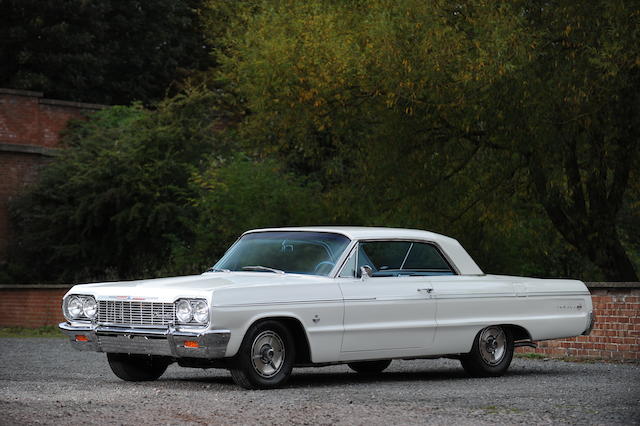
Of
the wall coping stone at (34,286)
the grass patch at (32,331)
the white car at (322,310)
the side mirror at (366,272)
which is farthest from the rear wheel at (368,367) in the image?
the wall coping stone at (34,286)

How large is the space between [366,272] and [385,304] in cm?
38

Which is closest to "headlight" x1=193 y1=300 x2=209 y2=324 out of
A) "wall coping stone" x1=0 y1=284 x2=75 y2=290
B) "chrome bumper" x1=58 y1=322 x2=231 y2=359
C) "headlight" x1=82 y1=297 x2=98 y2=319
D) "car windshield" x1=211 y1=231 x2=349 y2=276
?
"chrome bumper" x1=58 y1=322 x2=231 y2=359

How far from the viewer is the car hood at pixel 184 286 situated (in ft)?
37.6

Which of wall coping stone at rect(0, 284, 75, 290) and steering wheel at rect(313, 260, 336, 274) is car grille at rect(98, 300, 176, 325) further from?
wall coping stone at rect(0, 284, 75, 290)

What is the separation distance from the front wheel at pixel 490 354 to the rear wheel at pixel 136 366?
3.34 metres

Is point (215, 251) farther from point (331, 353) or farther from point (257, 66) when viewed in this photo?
point (331, 353)

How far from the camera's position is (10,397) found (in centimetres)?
1057

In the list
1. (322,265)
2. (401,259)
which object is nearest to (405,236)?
(401,259)

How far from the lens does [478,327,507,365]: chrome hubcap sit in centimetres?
1358

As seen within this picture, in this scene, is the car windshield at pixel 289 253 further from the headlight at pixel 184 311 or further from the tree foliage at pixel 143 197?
the tree foliage at pixel 143 197

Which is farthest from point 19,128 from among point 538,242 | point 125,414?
point 125,414

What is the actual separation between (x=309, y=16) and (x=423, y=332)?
1075 centimetres

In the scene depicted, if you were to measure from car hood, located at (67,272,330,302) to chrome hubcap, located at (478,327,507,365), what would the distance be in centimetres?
228

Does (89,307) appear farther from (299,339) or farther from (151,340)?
(299,339)
